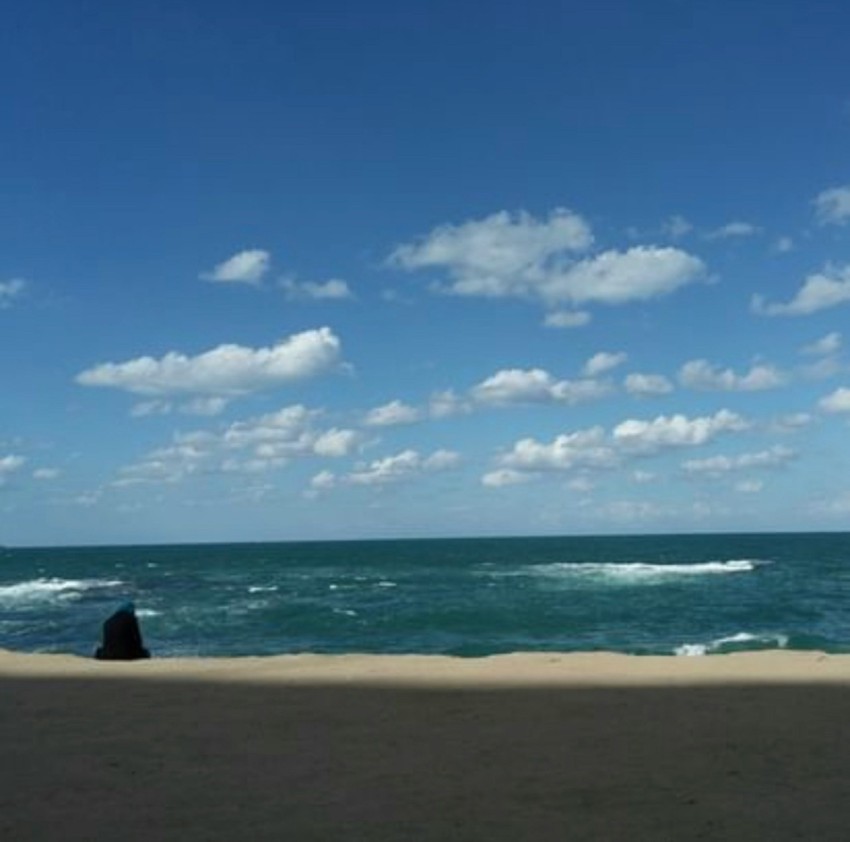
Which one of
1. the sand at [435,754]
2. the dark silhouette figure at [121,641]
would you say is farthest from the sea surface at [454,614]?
the sand at [435,754]

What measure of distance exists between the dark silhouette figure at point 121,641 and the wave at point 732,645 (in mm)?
10830

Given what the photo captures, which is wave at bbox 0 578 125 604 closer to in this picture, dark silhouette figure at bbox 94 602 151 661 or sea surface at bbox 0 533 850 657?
sea surface at bbox 0 533 850 657

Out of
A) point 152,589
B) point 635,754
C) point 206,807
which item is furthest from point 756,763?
point 152,589

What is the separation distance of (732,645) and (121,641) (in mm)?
13314

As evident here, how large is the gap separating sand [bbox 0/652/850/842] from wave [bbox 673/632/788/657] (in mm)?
9689

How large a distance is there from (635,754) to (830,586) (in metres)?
41.8

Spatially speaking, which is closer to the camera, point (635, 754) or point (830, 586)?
point (635, 754)

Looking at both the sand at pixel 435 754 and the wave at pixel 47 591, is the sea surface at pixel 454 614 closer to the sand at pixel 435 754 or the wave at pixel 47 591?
the wave at pixel 47 591

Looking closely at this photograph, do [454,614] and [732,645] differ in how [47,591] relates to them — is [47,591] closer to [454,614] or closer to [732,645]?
[454,614]

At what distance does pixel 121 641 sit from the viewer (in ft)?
54.5

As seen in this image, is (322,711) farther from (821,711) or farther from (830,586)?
(830,586)

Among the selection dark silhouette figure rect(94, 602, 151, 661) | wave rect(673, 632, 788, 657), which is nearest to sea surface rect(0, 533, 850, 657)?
wave rect(673, 632, 788, 657)

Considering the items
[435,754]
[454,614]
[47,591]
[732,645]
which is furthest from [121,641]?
[47,591]

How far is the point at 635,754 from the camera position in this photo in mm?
7684
